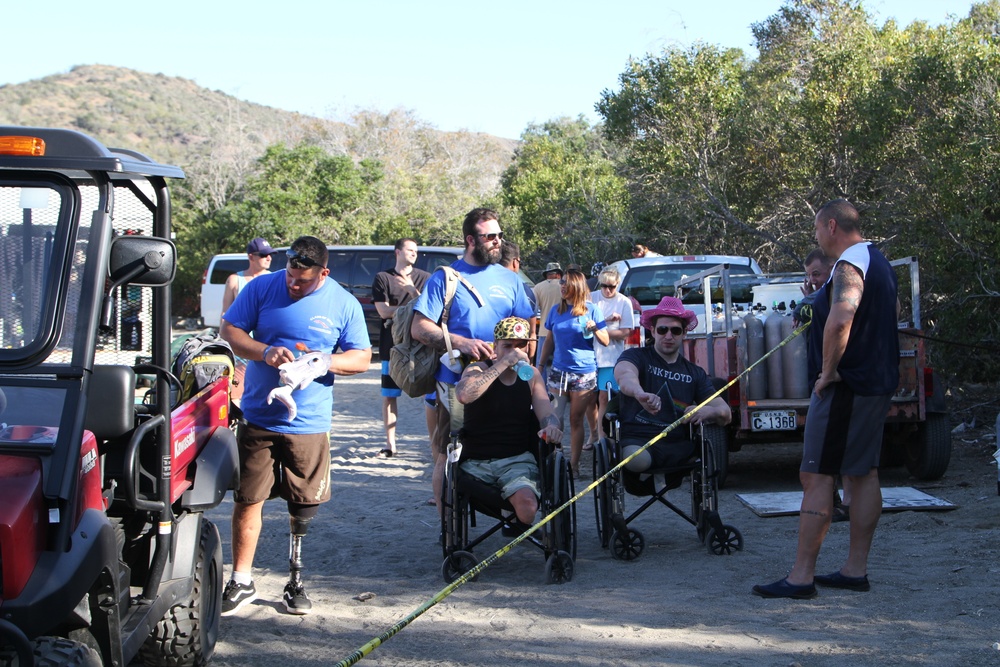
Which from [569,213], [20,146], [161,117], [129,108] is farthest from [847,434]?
[129,108]

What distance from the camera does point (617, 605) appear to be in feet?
18.0

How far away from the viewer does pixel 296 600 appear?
5488mm

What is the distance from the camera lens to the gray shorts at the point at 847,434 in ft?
18.0

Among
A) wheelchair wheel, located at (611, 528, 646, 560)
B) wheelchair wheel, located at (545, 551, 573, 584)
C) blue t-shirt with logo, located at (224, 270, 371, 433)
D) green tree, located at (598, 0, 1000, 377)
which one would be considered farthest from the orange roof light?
green tree, located at (598, 0, 1000, 377)

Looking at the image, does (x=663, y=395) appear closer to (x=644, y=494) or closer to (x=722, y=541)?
(x=644, y=494)

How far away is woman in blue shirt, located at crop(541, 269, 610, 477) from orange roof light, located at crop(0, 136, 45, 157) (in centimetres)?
575

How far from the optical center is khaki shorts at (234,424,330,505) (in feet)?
18.0

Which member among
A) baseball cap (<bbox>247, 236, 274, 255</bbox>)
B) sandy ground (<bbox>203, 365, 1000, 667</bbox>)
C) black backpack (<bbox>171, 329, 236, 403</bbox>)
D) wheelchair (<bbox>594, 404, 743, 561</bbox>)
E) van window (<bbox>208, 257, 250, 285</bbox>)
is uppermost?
van window (<bbox>208, 257, 250, 285</bbox>)

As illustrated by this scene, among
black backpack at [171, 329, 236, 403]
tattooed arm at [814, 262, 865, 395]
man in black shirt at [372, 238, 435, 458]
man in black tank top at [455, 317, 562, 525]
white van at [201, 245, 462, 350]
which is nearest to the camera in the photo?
black backpack at [171, 329, 236, 403]

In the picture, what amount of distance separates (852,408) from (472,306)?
88.2 inches

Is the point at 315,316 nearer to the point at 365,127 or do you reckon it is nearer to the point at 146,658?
the point at 146,658

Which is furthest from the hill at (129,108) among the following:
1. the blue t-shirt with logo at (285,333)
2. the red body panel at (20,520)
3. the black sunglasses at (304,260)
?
the red body panel at (20,520)

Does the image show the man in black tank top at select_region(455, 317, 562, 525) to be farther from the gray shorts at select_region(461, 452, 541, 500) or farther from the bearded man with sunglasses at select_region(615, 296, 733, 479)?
the bearded man with sunglasses at select_region(615, 296, 733, 479)

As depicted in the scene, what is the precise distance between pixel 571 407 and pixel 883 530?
9.07 feet
